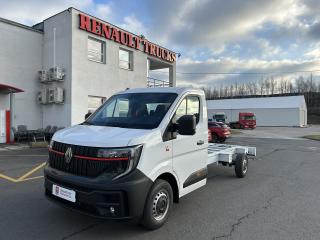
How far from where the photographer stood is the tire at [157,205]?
415 centimetres

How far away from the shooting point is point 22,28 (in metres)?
18.1

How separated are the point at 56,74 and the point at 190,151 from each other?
46.7 ft

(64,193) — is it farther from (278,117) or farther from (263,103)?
(263,103)

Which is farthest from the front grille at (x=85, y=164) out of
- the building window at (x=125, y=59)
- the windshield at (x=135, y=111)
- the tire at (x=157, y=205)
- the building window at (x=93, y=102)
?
the building window at (x=125, y=59)

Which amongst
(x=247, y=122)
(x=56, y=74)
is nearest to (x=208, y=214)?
(x=56, y=74)

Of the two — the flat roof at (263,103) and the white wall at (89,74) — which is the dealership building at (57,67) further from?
the flat roof at (263,103)

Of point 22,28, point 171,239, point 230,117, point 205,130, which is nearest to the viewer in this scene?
point 171,239

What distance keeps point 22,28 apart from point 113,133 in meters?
17.0

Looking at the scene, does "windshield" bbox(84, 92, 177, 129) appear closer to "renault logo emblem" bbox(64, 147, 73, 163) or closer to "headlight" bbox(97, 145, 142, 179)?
"headlight" bbox(97, 145, 142, 179)

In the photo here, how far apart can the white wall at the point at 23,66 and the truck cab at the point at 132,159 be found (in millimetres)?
14232

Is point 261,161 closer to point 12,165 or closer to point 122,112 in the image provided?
point 122,112

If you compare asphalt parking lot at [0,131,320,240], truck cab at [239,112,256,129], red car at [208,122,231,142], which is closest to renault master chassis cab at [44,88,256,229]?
asphalt parking lot at [0,131,320,240]

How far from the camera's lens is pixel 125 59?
2205cm

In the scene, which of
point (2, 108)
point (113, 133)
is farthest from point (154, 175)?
point (2, 108)
